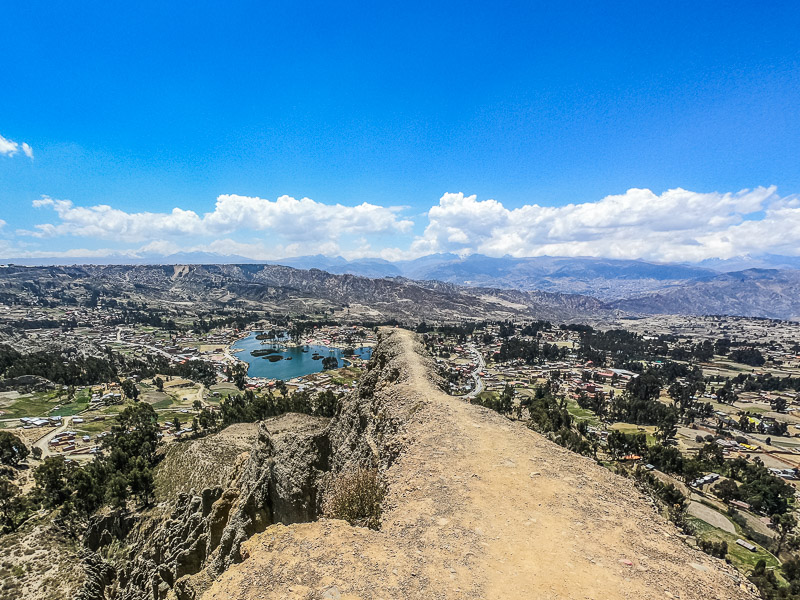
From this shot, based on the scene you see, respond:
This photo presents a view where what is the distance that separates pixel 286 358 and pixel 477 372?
8015cm

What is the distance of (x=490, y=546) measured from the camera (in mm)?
10578

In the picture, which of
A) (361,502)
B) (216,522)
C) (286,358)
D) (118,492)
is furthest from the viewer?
(286,358)

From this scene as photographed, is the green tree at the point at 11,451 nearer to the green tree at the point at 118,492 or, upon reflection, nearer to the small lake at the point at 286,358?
the green tree at the point at 118,492

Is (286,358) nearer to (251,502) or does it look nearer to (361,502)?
(251,502)

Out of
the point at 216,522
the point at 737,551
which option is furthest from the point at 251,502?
the point at 737,551

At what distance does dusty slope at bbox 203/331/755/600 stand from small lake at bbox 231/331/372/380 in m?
112

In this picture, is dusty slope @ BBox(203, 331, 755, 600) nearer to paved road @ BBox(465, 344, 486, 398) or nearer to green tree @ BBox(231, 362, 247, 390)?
paved road @ BBox(465, 344, 486, 398)

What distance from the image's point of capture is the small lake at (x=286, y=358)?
5246 inches

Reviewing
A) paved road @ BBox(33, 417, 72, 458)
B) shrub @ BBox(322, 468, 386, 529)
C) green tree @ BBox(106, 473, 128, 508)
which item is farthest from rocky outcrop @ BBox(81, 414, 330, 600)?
paved road @ BBox(33, 417, 72, 458)

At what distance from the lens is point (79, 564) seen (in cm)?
2567

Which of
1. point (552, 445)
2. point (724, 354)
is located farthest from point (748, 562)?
point (724, 354)

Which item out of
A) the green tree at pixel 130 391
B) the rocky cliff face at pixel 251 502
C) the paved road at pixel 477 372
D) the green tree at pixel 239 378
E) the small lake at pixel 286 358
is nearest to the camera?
→ the rocky cliff face at pixel 251 502

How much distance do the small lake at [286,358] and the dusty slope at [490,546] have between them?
4396 inches

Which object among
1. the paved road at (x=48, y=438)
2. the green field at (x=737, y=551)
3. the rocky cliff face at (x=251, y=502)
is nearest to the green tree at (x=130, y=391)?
the paved road at (x=48, y=438)
